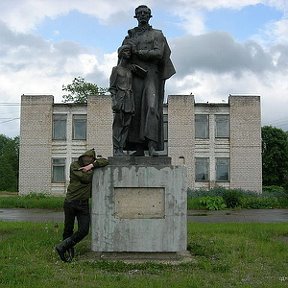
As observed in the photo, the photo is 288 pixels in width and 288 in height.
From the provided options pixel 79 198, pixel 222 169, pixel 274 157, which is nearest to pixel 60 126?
pixel 222 169

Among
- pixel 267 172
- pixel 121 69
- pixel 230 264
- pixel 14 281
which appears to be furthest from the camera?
pixel 267 172

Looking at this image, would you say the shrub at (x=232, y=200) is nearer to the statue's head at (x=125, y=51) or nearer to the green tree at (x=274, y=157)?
the statue's head at (x=125, y=51)

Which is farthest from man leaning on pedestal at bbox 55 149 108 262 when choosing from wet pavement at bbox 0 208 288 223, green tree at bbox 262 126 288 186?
green tree at bbox 262 126 288 186

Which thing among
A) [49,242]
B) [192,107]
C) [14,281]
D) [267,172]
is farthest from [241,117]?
[14,281]

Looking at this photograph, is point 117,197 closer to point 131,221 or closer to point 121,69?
point 131,221

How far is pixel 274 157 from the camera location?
6162 centimetres

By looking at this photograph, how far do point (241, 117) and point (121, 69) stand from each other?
104 feet

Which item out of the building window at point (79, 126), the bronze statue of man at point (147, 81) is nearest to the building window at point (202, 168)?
the building window at point (79, 126)

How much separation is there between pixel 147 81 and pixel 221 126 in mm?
31743

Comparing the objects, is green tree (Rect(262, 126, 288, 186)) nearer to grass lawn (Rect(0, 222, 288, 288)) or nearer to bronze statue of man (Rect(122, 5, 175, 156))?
grass lawn (Rect(0, 222, 288, 288))

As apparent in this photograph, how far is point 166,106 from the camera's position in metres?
39.8

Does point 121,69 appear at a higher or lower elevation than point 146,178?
higher

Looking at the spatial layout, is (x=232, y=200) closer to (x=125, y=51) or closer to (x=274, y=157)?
(x=125, y=51)

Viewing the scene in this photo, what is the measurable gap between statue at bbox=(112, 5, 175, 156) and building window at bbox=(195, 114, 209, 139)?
31.1 metres
